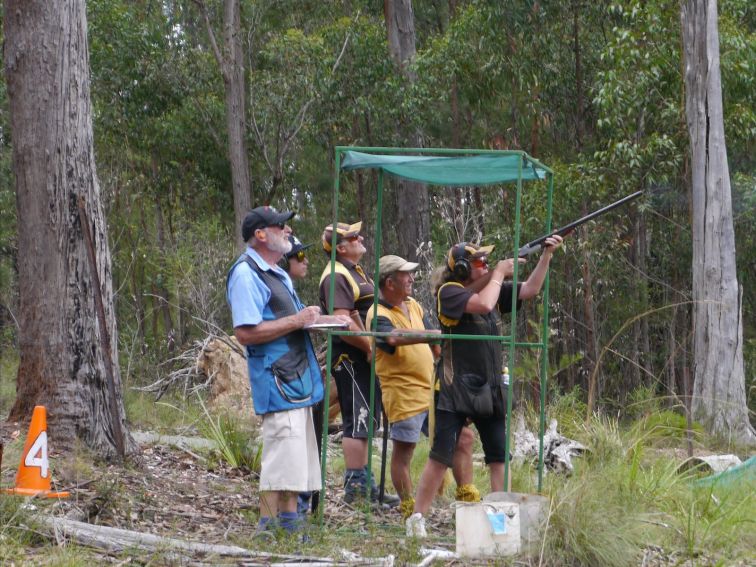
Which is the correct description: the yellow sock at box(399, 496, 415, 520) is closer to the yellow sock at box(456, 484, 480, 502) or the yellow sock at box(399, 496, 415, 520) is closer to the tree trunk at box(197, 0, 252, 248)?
the yellow sock at box(456, 484, 480, 502)

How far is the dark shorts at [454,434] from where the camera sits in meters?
6.27

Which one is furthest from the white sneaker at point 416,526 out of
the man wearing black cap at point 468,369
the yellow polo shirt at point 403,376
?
the yellow polo shirt at point 403,376

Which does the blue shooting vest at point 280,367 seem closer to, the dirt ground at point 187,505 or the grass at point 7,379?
the dirt ground at point 187,505

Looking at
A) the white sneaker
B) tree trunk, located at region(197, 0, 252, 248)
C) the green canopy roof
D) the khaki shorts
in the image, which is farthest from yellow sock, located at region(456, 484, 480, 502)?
tree trunk, located at region(197, 0, 252, 248)

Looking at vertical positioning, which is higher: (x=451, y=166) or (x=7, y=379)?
(x=451, y=166)

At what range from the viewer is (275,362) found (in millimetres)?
5777

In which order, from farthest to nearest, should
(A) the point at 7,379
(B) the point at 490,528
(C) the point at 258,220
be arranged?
1. (A) the point at 7,379
2. (C) the point at 258,220
3. (B) the point at 490,528

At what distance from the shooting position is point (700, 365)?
12.9 metres

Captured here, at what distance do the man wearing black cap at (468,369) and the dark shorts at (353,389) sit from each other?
908 mm

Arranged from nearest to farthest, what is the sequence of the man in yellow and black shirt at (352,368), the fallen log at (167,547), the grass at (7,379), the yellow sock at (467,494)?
the fallen log at (167,547)
the yellow sock at (467,494)
the man in yellow and black shirt at (352,368)
the grass at (7,379)

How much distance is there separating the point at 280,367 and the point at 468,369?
3.87ft

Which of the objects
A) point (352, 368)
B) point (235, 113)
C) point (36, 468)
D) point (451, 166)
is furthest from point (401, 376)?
point (235, 113)

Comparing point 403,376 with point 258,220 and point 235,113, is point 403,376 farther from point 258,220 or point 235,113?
point 235,113

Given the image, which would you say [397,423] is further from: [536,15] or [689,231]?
[689,231]
